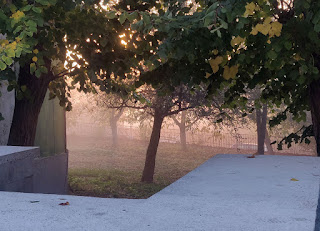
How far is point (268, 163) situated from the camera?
197 inches

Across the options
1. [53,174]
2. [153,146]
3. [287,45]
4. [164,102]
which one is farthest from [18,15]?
[153,146]

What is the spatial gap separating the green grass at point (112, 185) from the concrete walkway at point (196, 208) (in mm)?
13511

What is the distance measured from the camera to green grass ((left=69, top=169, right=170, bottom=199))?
1781cm

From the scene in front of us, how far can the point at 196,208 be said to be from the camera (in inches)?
118

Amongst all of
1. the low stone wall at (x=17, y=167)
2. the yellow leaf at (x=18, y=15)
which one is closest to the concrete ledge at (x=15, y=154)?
the low stone wall at (x=17, y=167)

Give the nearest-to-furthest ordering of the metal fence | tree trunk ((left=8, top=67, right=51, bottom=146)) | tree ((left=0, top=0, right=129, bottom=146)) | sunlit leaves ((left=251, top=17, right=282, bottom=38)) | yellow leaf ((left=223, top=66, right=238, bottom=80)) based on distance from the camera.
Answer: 1. sunlit leaves ((left=251, top=17, right=282, bottom=38))
2. tree ((left=0, top=0, right=129, bottom=146))
3. yellow leaf ((left=223, top=66, right=238, bottom=80))
4. tree trunk ((left=8, top=67, right=51, bottom=146))
5. the metal fence

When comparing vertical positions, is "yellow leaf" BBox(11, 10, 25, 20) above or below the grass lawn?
above

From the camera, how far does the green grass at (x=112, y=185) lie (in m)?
17.8

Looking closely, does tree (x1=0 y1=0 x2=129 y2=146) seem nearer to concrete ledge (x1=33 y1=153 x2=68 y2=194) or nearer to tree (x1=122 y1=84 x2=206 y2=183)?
concrete ledge (x1=33 y1=153 x2=68 y2=194)

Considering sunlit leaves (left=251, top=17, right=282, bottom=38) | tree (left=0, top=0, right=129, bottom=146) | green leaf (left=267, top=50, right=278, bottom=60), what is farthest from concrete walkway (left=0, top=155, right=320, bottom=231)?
tree (left=0, top=0, right=129, bottom=146)

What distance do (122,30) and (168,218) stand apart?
661 centimetres

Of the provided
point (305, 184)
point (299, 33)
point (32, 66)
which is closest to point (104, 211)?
point (305, 184)

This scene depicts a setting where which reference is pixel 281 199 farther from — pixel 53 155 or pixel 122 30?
pixel 53 155

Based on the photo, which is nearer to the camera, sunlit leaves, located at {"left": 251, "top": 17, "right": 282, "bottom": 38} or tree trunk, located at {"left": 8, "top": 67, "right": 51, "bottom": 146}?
sunlit leaves, located at {"left": 251, "top": 17, "right": 282, "bottom": 38}
